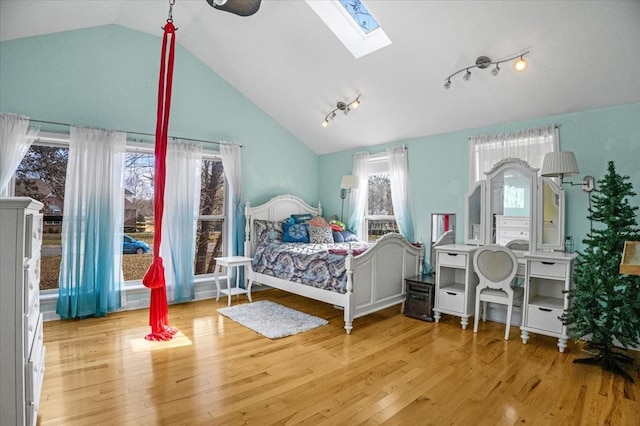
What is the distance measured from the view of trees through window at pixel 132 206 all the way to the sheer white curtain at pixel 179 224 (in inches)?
13.0

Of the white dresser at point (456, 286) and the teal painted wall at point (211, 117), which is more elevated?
the teal painted wall at point (211, 117)

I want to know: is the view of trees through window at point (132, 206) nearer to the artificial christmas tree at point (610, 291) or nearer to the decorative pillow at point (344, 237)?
the decorative pillow at point (344, 237)

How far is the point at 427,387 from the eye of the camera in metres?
2.34

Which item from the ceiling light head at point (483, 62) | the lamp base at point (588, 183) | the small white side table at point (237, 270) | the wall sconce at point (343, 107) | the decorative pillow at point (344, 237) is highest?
the ceiling light head at point (483, 62)

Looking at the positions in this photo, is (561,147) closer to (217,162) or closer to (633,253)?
(633,253)

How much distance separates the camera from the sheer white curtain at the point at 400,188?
466 centimetres

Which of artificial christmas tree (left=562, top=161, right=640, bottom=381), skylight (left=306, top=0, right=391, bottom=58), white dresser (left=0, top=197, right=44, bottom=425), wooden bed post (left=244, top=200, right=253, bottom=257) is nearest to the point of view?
white dresser (left=0, top=197, right=44, bottom=425)

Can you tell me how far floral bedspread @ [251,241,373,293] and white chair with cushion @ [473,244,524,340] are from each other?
1246mm

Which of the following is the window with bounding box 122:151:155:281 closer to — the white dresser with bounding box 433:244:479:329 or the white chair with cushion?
the white dresser with bounding box 433:244:479:329

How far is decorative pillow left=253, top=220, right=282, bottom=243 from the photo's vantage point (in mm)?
4938

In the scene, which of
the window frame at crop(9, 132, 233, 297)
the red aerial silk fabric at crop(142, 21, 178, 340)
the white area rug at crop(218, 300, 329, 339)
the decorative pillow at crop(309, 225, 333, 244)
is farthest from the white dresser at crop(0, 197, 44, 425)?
the decorative pillow at crop(309, 225, 333, 244)

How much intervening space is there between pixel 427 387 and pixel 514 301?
5.01ft

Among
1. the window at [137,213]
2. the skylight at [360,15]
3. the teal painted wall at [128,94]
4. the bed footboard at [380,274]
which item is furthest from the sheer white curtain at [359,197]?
the window at [137,213]

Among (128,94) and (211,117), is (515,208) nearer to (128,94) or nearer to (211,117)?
(211,117)
